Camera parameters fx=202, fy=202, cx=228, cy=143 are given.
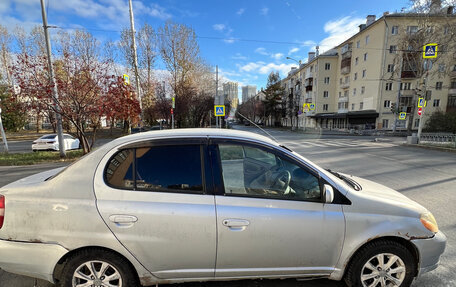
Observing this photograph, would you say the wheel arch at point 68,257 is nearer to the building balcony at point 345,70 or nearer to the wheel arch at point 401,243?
the wheel arch at point 401,243

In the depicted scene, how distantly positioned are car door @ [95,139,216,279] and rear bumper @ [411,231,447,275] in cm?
215

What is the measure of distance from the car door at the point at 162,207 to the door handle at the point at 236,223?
131mm

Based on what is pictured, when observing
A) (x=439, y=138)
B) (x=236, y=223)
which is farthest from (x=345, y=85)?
(x=236, y=223)

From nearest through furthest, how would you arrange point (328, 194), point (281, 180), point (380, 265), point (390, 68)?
point (328, 194), point (380, 265), point (281, 180), point (390, 68)

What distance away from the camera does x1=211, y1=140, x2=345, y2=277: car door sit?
1.92 metres

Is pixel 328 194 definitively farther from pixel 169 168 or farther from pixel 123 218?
pixel 123 218

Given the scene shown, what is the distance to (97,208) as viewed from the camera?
6.15 ft

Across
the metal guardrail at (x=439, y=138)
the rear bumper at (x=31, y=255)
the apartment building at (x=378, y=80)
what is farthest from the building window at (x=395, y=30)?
the rear bumper at (x=31, y=255)

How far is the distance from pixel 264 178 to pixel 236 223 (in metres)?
0.72

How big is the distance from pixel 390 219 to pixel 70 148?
58.6 feet

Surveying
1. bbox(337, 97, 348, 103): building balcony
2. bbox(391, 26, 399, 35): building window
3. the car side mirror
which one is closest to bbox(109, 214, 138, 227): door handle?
the car side mirror

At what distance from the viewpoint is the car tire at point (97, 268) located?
189 cm

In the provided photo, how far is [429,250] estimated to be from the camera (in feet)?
6.95

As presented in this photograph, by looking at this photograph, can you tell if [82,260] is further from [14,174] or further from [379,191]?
[14,174]
